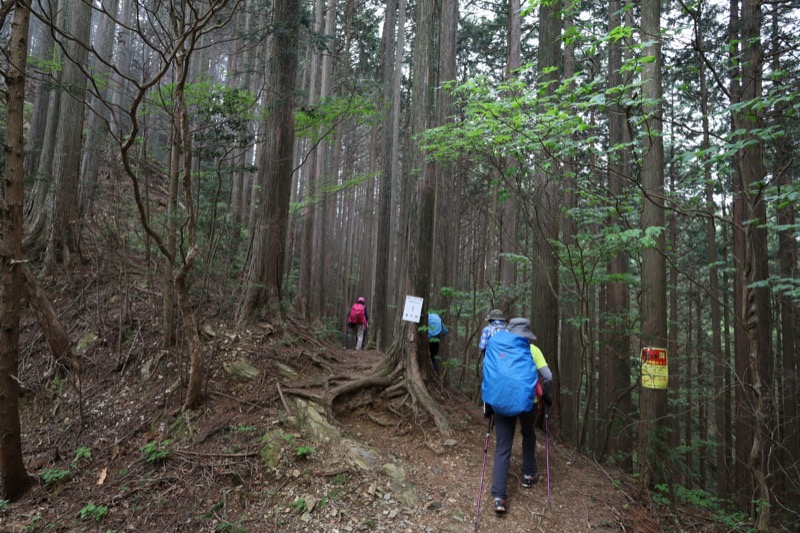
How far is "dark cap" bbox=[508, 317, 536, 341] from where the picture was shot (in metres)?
4.60

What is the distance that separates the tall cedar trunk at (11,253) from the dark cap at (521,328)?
505 cm

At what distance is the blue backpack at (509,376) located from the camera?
14.3ft

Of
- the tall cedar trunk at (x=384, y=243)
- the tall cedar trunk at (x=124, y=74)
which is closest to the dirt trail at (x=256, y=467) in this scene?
the tall cedar trunk at (x=124, y=74)

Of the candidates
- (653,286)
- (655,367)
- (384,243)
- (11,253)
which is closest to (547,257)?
(653,286)

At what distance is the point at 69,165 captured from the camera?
867 centimetres

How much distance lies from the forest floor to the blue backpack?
823 mm

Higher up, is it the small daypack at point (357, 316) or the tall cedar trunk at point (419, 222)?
the tall cedar trunk at point (419, 222)

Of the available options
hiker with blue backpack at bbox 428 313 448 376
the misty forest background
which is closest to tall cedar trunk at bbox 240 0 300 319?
the misty forest background

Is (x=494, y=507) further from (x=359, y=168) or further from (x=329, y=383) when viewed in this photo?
(x=359, y=168)

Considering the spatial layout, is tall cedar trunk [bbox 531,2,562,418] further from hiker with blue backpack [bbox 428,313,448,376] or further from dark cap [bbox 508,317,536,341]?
dark cap [bbox 508,317,536,341]

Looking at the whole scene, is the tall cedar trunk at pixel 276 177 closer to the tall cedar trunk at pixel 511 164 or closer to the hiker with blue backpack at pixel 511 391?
the tall cedar trunk at pixel 511 164


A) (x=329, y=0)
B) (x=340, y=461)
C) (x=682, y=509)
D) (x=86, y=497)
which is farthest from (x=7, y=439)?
(x=329, y=0)

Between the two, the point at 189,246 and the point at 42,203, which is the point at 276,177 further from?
the point at 42,203

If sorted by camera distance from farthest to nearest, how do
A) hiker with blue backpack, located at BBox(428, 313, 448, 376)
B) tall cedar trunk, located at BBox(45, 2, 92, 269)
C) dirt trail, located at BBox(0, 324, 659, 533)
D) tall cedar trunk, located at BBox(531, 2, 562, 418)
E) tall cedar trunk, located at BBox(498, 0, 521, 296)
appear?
tall cedar trunk, located at BBox(498, 0, 521, 296), tall cedar trunk, located at BBox(45, 2, 92, 269), hiker with blue backpack, located at BBox(428, 313, 448, 376), tall cedar trunk, located at BBox(531, 2, 562, 418), dirt trail, located at BBox(0, 324, 659, 533)
